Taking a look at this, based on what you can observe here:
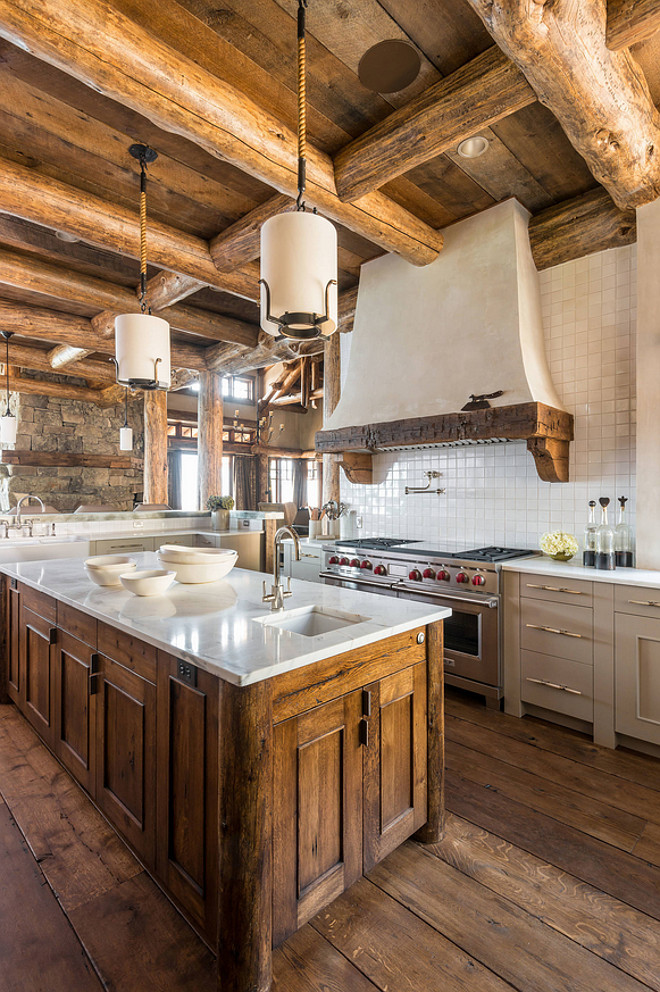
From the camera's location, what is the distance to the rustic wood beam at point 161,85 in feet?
5.52

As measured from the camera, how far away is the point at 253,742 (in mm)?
1242

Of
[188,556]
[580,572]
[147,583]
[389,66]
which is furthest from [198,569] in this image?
[389,66]

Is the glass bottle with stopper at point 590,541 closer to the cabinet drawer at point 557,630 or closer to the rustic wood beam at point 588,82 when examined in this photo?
the cabinet drawer at point 557,630

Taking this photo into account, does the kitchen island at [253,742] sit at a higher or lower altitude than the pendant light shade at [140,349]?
lower

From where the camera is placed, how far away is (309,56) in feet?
6.84

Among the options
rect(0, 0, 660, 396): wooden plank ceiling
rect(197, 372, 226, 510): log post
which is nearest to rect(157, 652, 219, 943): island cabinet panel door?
rect(0, 0, 660, 396): wooden plank ceiling

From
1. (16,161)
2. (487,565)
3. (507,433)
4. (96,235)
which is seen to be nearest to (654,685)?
(487,565)

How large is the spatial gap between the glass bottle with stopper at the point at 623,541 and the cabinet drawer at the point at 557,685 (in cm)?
67

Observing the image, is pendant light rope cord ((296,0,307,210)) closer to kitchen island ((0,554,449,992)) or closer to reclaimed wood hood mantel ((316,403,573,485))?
kitchen island ((0,554,449,992))

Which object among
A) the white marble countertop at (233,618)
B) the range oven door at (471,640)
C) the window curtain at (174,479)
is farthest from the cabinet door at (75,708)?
the window curtain at (174,479)

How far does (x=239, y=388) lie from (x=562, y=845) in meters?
10.5

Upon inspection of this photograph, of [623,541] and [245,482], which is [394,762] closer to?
[623,541]

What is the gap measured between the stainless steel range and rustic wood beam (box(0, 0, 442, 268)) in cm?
217

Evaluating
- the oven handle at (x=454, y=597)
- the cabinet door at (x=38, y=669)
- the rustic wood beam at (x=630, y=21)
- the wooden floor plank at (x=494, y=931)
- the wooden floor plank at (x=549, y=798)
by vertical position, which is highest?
the rustic wood beam at (x=630, y=21)
